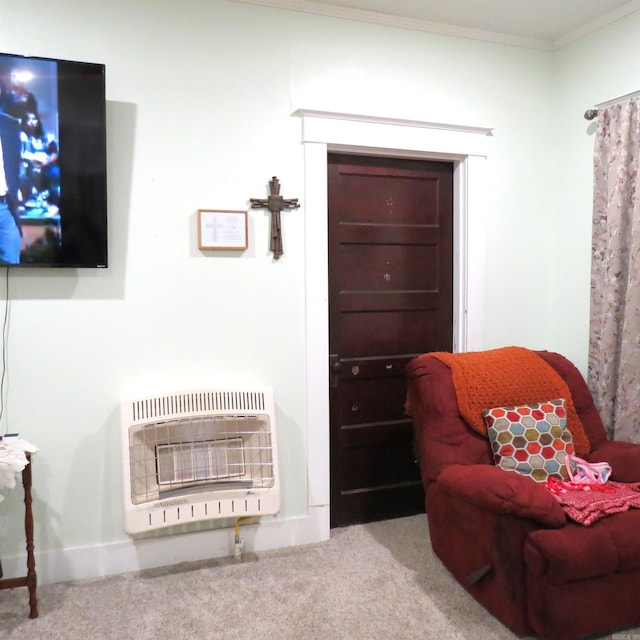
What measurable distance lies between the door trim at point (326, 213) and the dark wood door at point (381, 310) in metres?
0.10

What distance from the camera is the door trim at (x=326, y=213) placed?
2.54 metres

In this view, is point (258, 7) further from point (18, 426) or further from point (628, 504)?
point (628, 504)

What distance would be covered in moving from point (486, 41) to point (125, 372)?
8.22 feet

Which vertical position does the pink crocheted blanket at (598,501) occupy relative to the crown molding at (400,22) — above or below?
below

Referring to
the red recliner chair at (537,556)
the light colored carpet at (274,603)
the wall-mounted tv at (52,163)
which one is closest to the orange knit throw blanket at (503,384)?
the red recliner chair at (537,556)

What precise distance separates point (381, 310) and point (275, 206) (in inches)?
31.1

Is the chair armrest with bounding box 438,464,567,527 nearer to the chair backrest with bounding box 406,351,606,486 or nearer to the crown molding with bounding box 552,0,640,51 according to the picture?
the chair backrest with bounding box 406,351,606,486

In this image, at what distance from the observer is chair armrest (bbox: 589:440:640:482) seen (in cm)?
218

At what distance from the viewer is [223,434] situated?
2.38 m

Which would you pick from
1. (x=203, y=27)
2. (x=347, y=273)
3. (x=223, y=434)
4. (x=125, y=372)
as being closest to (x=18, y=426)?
(x=125, y=372)

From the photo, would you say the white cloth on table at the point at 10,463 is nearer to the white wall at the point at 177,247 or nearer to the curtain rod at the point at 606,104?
the white wall at the point at 177,247

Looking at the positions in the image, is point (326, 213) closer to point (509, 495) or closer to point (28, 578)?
point (509, 495)

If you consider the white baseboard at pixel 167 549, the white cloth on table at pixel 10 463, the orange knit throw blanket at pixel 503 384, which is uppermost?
the orange knit throw blanket at pixel 503 384

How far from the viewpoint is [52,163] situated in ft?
6.97
